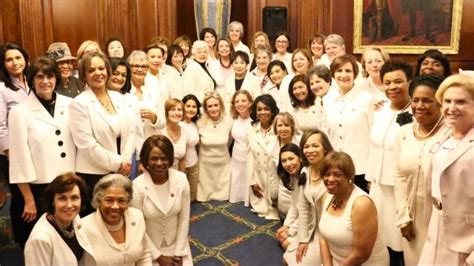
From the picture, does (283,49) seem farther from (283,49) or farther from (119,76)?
(119,76)

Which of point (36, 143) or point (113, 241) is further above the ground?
point (36, 143)

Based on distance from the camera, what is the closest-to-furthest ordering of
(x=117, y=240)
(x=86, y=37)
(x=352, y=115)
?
(x=117, y=240), (x=352, y=115), (x=86, y=37)

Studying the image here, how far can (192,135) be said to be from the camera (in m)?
6.00

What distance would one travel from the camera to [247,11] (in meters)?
9.63

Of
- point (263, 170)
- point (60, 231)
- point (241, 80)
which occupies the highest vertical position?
point (241, 80)

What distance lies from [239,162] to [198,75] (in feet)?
4.30

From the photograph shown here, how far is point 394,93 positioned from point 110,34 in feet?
19.7

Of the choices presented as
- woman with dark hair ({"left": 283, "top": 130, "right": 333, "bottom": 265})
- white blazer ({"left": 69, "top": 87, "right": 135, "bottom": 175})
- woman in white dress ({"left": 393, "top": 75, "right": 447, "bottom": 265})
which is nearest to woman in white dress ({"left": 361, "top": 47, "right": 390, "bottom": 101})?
woman with dark hair ({"left": 283, "top": 130, "right": 333, "bottom": 265})

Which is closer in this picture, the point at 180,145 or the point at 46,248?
the point at 46,248

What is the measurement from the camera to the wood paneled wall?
25.7ft

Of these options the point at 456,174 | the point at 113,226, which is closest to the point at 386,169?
the point at 456,174

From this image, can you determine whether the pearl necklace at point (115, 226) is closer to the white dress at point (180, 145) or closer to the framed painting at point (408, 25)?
the white dress at point (180, 145)

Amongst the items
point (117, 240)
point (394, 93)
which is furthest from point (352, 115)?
point (117, 240)

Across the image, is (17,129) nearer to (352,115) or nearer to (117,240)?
(117,240)
